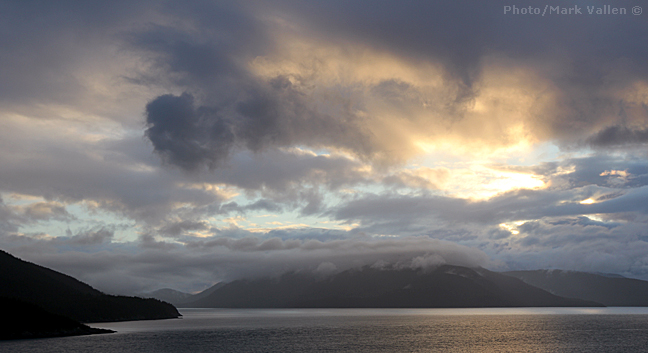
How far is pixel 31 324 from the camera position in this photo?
175 meters

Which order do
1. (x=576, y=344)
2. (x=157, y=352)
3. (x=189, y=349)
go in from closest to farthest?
1. (x=157, y=352)
2. (x=189, y=349)
3. (x=576, y=344)

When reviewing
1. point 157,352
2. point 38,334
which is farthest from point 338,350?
point 38,334

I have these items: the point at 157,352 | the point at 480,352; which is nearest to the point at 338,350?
the point at 480,352

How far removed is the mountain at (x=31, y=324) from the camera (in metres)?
168

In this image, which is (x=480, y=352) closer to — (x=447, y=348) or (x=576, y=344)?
(x=447, y=348)

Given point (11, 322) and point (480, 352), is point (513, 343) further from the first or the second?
point (11, 322)

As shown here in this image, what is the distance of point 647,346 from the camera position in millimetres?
135750

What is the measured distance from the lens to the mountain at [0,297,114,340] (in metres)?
168

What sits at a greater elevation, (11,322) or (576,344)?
(11,322)

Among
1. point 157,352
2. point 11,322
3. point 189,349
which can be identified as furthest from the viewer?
point 11,322

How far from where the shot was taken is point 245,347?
13500cm

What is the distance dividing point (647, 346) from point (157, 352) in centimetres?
14442

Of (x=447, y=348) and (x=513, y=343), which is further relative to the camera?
(x=513, y=343)

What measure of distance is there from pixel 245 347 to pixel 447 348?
60.7 m
